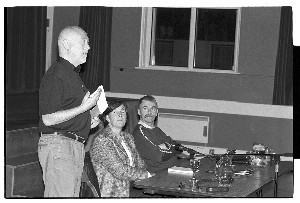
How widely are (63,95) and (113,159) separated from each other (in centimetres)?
60

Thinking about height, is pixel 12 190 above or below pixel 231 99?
below

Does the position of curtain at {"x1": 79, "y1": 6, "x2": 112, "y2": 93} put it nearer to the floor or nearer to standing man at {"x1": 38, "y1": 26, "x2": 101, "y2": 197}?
the floor

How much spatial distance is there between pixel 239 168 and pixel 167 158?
0.57 m

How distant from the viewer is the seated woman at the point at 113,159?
368 centimetres

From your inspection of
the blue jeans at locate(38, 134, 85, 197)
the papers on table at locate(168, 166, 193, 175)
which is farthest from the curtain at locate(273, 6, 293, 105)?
the blue jeans at locate(38, 134, 85, 197)

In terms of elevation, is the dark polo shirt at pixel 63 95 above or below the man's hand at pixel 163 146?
above

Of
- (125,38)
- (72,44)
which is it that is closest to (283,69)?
(125,38)

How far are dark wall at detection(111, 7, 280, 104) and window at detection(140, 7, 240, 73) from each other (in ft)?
0.23

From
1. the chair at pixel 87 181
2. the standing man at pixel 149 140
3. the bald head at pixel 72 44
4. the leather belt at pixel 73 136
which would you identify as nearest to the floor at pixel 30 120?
the chair at pixel 87 181

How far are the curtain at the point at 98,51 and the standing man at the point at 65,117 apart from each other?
1.37 m

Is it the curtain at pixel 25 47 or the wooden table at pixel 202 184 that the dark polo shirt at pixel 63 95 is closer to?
the wooden table at pixel 202 184

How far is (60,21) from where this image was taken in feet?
15.4
